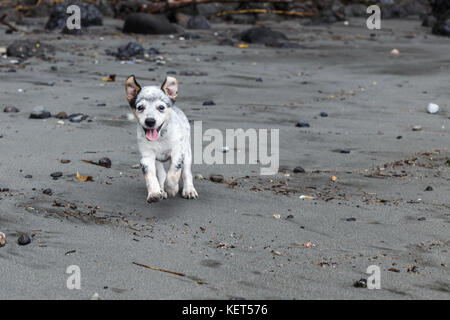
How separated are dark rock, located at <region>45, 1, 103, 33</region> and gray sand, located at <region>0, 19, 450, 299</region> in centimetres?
468

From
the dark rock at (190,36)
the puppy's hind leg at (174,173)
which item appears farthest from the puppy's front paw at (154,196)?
the dark rock at (190,36)

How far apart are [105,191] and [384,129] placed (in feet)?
12.5

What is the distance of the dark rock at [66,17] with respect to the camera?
15.7 metres

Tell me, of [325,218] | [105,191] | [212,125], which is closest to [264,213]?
[325,218]

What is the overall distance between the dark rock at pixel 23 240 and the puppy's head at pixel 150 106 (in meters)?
1.15

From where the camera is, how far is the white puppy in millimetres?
4945

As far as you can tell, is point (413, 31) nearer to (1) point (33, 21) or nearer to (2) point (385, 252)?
(1) point (33, 21)

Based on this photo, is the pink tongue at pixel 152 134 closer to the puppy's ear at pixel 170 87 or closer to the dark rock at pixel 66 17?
the puppy's ear at pixel 170 87

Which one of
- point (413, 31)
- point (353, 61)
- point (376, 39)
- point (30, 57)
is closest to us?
point (30, 57)

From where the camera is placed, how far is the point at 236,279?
3898 mm

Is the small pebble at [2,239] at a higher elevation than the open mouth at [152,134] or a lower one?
lower

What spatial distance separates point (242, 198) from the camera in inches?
216

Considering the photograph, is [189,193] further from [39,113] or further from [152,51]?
[152,51]

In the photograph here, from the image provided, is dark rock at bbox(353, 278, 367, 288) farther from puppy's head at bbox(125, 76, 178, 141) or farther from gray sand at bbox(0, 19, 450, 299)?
puppy's head at bbox(125, 76, 178, 141)
